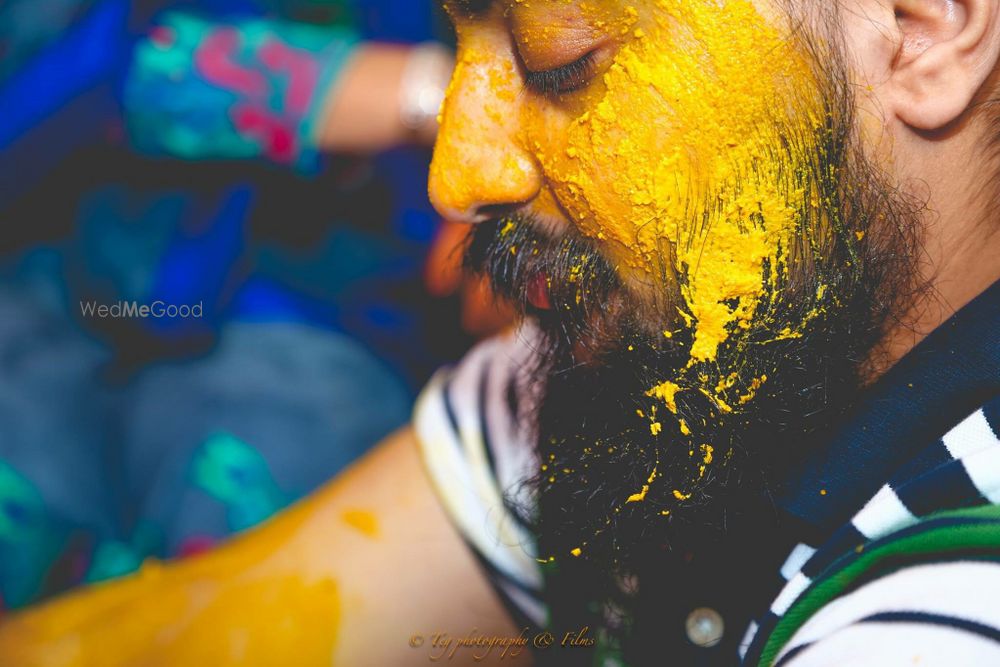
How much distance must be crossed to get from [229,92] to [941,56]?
94 centimetres

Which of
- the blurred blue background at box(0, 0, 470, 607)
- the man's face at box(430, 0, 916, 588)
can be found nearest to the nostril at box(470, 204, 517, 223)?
the man's face at box(430, 0, 916, 588)

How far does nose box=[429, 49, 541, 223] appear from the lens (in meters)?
0.58

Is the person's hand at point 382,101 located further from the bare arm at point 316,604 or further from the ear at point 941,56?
the ear at point 941,56

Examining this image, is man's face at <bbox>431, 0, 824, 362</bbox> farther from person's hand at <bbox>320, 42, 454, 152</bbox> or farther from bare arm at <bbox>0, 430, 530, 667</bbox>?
person's hand at <bbox>320, 42, 454, 152</bbox>

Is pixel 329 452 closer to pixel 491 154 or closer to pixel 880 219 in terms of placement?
pixel 491 154

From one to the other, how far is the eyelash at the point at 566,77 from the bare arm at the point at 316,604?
1.48ft

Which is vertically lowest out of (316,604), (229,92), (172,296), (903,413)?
(172,296)

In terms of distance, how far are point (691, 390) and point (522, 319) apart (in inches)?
6.2

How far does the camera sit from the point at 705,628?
667mm

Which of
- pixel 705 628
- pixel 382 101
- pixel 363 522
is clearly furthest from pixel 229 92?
pixel 705 628

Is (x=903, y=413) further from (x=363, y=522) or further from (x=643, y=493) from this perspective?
(x=363, y=522)

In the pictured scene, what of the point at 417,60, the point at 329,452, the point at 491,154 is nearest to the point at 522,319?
the point at 491,154

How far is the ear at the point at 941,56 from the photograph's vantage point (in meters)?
0.51

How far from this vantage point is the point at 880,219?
57 centimetres
